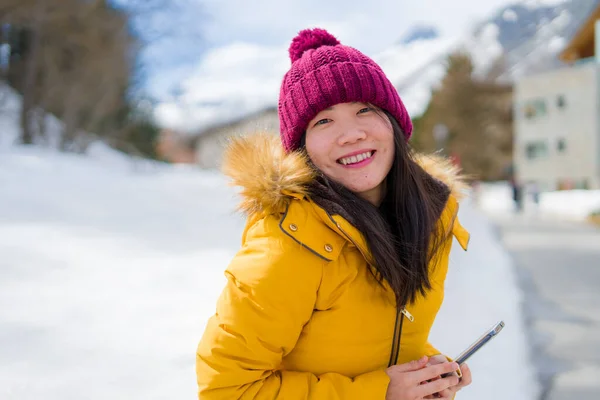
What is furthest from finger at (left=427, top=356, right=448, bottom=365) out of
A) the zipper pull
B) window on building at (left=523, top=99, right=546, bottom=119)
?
window on building at (left=523, top=99, right=546, bottom=119)

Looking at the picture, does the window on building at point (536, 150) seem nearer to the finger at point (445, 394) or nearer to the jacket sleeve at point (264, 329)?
the finger at point (445, 394)

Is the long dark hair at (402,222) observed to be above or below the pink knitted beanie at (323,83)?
below

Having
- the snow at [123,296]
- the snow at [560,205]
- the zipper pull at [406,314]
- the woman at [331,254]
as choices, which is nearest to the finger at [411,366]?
the woman at [331,254]

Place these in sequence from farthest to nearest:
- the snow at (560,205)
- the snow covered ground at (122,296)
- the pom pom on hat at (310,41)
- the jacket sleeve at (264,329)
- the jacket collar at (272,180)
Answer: the snow at (560,205) < the snow covered ground at (122,296) < the pom pom on hat at (310,41) < the jacket collar at (272,180) < the jacket sleeve at (264,329)

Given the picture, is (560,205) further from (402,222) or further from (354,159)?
(354,159)

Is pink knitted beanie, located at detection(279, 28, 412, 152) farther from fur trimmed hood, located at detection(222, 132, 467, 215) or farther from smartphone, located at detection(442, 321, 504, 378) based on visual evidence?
smartphone, located at detection(442, 321, 504, 378)

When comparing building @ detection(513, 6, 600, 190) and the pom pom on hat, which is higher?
building @ detection(513, 6, 600, 190)

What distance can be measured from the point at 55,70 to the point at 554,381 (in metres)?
16.1

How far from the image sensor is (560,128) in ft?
99.0

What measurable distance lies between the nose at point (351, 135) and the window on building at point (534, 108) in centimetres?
3426

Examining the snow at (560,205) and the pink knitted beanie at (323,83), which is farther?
the snow at (560,205)

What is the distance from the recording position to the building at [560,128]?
28586 millimetres

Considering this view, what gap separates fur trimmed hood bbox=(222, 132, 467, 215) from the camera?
1250 millimetres

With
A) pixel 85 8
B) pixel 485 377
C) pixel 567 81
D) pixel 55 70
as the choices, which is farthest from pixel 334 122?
pixel 567 81
